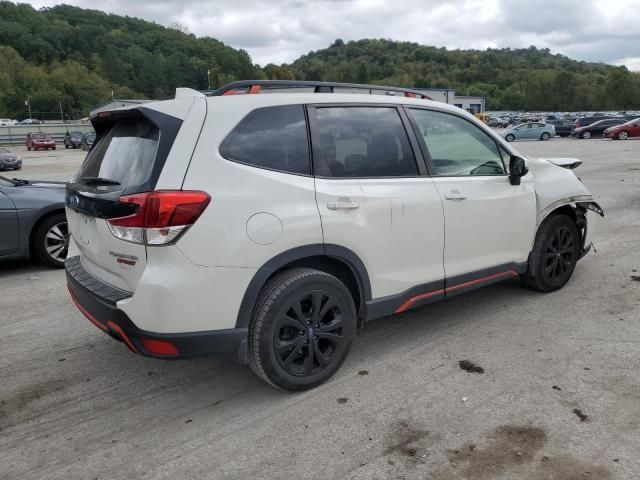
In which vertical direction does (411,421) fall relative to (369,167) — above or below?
below

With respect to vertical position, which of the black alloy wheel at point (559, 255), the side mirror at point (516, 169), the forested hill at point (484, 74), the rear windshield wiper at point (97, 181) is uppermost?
the forested hill at point (484, 74)

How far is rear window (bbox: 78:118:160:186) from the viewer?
9.66 ft

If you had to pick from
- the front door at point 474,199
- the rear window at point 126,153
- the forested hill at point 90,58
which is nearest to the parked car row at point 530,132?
the front door at point 474,199

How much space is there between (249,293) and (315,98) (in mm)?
1321

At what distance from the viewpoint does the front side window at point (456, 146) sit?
3928mm

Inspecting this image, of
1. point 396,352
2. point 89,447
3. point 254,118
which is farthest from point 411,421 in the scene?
point 254,118

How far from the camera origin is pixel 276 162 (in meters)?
3.14

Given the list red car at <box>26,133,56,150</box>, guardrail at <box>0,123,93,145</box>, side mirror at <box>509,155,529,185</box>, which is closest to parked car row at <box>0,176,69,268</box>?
side mirror at <box>509,155,529,185</box>

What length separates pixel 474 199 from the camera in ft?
13.2

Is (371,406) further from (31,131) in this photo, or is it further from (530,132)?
(31,131)

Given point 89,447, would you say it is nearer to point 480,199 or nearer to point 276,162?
point 276,162

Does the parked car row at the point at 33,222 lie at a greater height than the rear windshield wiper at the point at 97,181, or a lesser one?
→ lesser

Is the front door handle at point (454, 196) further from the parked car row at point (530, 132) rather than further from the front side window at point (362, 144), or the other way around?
the parked car row at point (530, 132)

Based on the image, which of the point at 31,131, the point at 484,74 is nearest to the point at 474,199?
the point at 31,131
